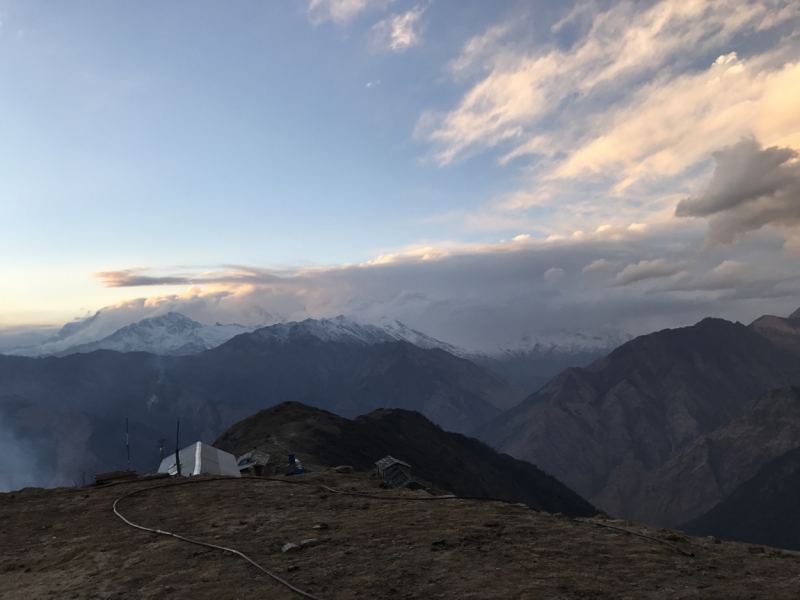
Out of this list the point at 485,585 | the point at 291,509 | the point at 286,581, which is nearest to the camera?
the point at 485,585

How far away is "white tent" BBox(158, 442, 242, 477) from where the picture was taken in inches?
1437

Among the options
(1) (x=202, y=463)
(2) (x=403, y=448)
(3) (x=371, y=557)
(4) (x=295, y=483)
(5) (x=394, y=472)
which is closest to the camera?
(3) (x=371, y=557)

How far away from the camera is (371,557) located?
46.1 ft

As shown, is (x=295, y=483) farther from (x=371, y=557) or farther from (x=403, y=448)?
(x=403, y=448)

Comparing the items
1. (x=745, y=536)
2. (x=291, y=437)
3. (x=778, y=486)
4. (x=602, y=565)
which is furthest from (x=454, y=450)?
(x=602, y=565)

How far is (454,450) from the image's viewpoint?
161 metres

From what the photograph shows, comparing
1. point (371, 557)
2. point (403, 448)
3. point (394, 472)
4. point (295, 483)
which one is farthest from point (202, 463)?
point (403, 448)

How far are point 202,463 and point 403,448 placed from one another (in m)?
104

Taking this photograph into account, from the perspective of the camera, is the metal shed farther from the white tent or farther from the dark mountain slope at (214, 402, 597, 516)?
the white tent

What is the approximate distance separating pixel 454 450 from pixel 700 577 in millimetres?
153774

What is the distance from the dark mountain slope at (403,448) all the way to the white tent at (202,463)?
33.8 m

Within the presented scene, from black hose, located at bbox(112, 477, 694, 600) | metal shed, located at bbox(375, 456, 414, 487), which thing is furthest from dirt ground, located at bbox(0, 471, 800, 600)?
metal shed, located at bbox(375, 456, 414, 487)

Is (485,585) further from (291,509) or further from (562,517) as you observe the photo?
(291,509)

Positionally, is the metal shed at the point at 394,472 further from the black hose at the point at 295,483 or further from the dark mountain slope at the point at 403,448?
the black hose at the point at 295,483
